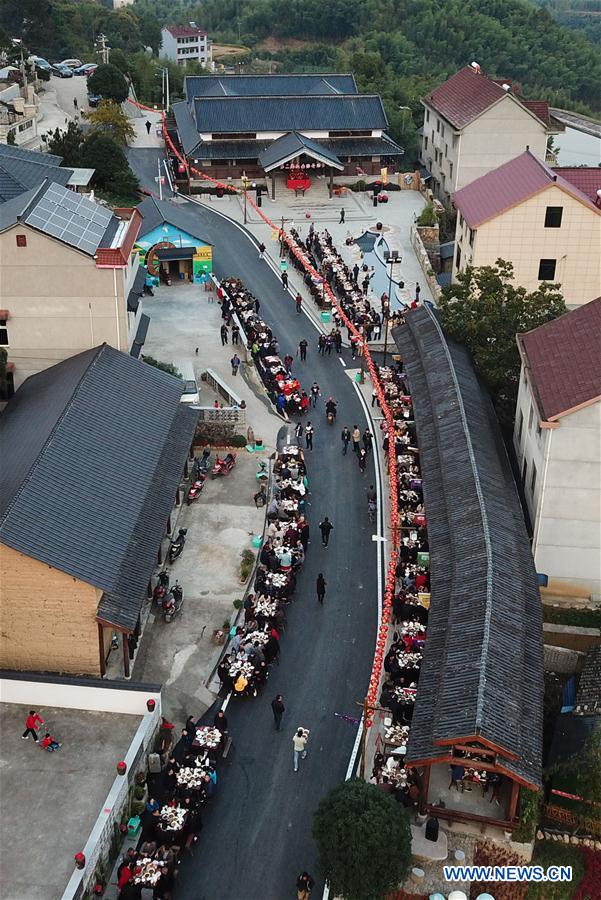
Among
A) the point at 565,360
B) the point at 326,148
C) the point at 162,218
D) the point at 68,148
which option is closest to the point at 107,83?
the point at 68,148

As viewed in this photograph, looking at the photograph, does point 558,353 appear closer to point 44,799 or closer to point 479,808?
point 479,808

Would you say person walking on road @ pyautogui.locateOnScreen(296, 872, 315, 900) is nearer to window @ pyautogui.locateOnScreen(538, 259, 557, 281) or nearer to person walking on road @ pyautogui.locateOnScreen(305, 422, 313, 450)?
person walking on road @ pyautogui.locateOnScreen(305, 422, 313, 450)

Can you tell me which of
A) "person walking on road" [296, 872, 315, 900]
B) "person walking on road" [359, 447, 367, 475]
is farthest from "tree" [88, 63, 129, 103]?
"person walking on road" [296, 872, 315, 900]

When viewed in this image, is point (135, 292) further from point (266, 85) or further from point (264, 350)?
point (266, 85)

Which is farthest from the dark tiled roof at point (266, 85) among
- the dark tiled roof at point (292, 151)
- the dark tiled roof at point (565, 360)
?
the dark tiled roof at point (565, 360)

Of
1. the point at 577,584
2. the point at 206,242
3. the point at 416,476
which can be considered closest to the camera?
the point at 577,584

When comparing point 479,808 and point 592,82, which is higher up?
point 592,82

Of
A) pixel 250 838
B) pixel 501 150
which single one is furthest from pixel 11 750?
pixel 501 150

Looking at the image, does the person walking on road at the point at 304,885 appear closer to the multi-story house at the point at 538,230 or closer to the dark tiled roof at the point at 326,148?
the multi-story house at the point at 538,230
